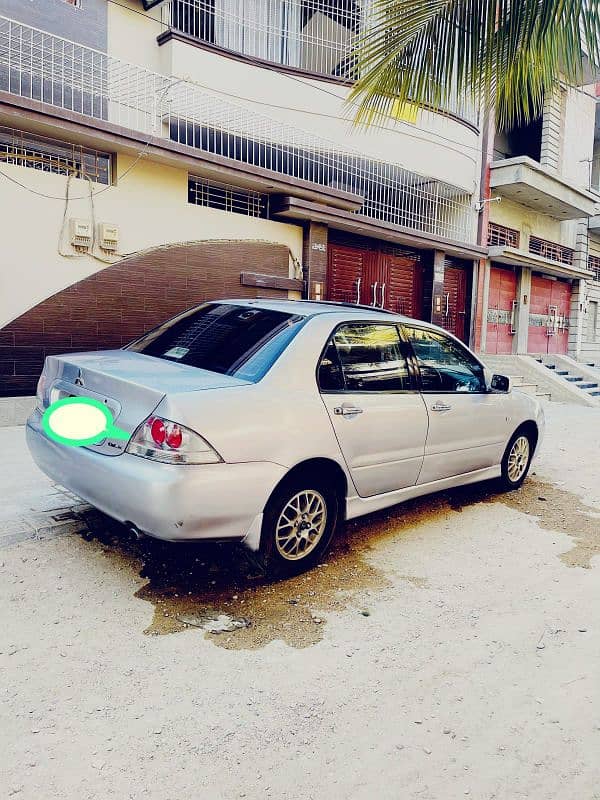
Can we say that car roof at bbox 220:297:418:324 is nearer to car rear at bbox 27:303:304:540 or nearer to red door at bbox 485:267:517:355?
car rear at bbox 27:303:304:540

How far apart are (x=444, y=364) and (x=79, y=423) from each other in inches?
108

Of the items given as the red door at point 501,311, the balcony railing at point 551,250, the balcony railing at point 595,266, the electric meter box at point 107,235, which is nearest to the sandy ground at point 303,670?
the electric meter box at point 107,235

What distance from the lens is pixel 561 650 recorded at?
9.28 ft

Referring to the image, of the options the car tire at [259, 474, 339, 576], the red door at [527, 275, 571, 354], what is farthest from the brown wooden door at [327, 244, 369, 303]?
the car tire at [259, 474, 339, 576]

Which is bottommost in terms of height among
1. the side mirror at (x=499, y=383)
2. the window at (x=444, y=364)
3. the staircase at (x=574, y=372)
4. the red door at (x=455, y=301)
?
the staircase at (x=574, y=372)

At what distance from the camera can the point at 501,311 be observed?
58.8ft

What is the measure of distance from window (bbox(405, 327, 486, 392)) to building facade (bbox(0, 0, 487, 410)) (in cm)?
225

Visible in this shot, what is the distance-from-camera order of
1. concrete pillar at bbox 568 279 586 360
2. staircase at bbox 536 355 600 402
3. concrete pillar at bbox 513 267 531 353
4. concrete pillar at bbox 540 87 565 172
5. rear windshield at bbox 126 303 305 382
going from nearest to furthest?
1. rear windshield at bbox 126 303 305 382
2. staircase at bbox 536 355 600 402
3. concrete pillar at bbox 513 267 531 353
4. concrete pillar at bbox 540 87 565 172
5. concrete pillar at bbox 568 279 586 360

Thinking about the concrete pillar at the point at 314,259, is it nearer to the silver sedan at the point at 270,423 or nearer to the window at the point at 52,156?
the window at the point at 52,156

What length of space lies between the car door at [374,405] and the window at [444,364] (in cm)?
19

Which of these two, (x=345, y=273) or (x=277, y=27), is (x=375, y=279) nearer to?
(x=345, y=273)

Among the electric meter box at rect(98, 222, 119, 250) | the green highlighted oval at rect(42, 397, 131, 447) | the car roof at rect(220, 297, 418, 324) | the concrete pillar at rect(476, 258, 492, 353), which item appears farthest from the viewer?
the concrete pillar at rect(476, 258, 492, 353)

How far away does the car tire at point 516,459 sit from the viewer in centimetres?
535

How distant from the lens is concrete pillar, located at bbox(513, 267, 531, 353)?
18484mm
